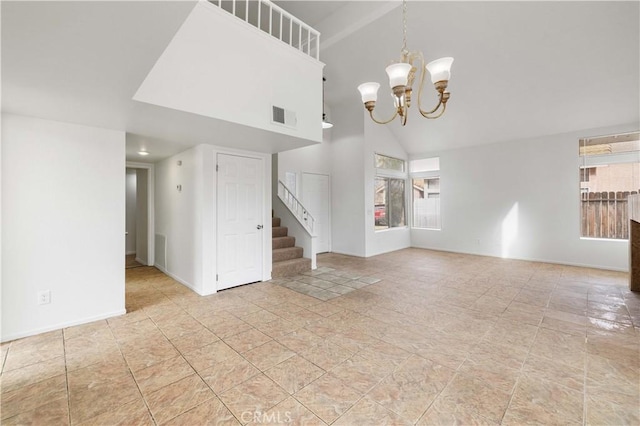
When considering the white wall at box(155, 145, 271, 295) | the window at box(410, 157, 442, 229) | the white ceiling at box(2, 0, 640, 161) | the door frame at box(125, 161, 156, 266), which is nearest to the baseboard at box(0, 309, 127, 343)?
the white wall at box(155, 145, 271, 295)

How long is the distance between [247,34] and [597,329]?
15.9 feet

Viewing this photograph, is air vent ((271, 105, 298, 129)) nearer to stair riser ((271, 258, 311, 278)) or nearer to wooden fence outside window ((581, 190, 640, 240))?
stair riser ((271, 258, 311, 278))

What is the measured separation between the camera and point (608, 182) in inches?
215

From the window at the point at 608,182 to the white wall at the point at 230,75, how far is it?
6047mm

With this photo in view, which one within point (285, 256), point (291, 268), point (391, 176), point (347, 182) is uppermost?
point (391, 176)

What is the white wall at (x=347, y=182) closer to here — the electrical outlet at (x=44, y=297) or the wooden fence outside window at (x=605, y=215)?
the wooden fence outside window at (x=605, y=215)

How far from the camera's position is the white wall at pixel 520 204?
18.5ft

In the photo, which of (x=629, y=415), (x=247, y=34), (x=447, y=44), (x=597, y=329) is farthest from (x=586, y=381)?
(x=447, y=44)

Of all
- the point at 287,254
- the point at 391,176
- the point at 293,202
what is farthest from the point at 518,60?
the point at 287,254

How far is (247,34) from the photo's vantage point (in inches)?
111

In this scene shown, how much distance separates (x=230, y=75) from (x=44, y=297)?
10.0 feet

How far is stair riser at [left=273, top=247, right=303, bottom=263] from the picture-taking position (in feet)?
17.4

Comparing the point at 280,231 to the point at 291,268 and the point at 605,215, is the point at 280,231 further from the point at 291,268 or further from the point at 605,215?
the point at 605,215

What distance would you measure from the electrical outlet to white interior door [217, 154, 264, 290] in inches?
72.6
